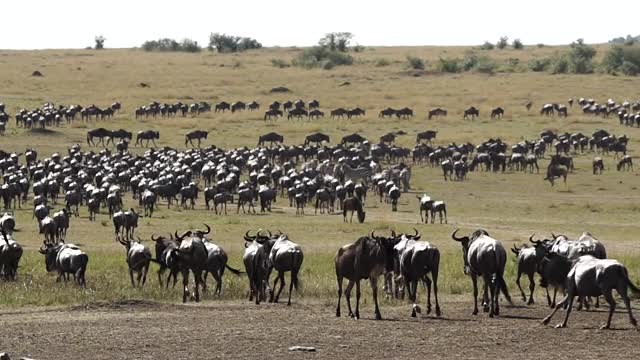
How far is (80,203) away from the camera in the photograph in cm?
4469

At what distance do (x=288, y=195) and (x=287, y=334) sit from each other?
102 feet

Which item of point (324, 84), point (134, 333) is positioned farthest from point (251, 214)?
point (324, 84)

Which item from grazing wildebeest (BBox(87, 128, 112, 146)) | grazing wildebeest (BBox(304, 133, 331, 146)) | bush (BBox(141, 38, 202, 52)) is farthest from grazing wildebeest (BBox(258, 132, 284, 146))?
bush (BBox(141, 38, 202, 52))

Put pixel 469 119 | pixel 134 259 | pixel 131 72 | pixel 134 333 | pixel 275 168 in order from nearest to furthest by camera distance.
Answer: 1. pixel 134 333
2. pixel 134 259
3. pixel 275 168
4. pixel 469 119
5. pixel 131 72

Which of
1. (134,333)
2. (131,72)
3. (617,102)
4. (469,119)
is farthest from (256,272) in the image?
(131,72)

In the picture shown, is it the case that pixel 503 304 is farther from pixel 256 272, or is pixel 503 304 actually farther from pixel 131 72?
pixel 131 72

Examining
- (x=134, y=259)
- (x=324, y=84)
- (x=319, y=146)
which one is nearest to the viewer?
(x=134, y=259)

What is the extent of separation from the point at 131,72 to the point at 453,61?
31.6m

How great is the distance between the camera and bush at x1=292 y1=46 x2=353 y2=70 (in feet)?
391

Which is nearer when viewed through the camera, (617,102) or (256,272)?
(256,272)

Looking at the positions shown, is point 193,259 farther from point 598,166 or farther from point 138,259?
point 598,166

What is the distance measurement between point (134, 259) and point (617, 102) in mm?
69461

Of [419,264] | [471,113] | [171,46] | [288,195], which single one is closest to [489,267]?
[419,264]

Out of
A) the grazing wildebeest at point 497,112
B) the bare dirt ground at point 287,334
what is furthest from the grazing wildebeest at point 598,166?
the bare dirt ground at point 287,334
